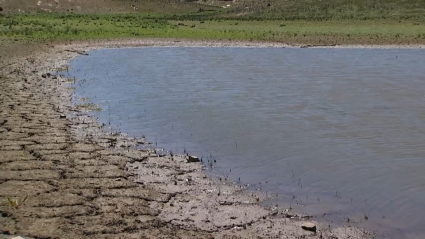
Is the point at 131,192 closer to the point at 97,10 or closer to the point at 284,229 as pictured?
the point at 284,229

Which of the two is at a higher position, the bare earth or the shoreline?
the bare earth

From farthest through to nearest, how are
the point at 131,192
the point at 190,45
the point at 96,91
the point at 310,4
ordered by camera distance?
the point at 310,4 < the point at 190,45 < the point at 96,91 < the point at 131,192

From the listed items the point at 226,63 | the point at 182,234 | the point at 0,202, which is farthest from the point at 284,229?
the point at 226,63

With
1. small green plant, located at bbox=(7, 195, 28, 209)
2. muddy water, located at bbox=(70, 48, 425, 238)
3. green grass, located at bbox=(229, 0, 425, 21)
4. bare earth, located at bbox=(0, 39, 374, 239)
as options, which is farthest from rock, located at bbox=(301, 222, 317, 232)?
green grass, located at bbox=(229, 0, 425, 21)

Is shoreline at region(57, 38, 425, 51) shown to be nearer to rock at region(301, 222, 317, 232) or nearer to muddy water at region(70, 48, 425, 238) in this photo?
muddy water at region(70, 48, 425, 238)

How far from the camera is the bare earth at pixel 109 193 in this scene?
695cm

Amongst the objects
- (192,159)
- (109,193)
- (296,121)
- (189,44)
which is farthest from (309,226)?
(189,44)

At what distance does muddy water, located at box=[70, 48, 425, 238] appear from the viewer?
8.45 m

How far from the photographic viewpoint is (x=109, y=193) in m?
8.11

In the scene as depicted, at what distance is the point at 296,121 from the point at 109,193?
623 cm

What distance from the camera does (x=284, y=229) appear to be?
23.3ft

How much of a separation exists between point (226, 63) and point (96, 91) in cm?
872

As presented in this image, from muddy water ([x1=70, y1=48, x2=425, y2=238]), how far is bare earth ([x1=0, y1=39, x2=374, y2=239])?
0.56 m

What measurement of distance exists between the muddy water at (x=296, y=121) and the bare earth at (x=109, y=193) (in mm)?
564
